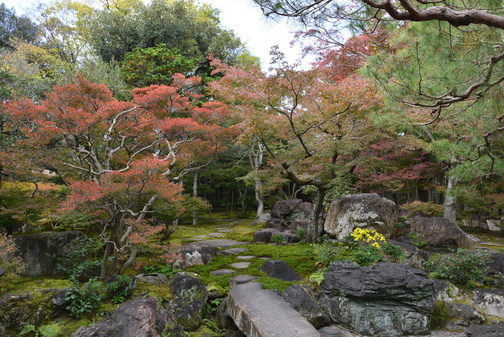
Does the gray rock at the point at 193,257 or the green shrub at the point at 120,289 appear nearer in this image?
the green shrub at the point at 120,289

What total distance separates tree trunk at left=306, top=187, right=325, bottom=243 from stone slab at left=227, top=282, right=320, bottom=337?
3.99m

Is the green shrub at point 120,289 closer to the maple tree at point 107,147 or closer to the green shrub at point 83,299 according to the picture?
the green shrub at point 83,299

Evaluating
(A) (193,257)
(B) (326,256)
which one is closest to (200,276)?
(A) (193,257)

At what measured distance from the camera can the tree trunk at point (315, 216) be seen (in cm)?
816

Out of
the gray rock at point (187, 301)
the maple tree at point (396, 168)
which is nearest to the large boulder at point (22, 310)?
the gray rock at point (187, 301)

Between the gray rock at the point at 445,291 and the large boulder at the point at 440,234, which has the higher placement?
the large boulder at the point at 440,234

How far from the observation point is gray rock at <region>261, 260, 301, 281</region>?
17.5 ft

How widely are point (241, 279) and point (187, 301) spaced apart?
1.09 m

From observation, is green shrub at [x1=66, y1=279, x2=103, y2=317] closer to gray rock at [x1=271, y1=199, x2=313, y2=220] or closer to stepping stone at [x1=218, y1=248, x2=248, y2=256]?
stepping stone at [x1=218, y1=248, x2=248, y2=256]

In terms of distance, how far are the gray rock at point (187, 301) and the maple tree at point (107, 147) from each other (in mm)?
1114

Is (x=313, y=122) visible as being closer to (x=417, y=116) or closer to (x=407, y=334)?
(x=417, y=116)

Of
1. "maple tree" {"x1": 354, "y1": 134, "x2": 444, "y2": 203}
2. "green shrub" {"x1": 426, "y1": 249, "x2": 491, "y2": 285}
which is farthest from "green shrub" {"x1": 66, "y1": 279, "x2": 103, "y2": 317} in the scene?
"maple tree" {"x1": 354, "y1": 134, "x2": 444, "y2": 203}

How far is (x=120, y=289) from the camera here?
4516 millimetres

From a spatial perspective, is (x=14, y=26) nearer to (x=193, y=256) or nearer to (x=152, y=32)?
(x=152, y=32)
